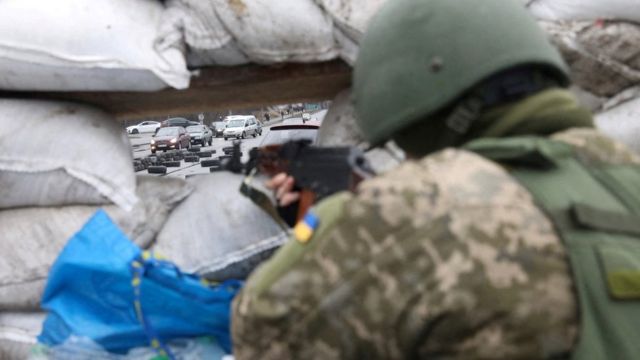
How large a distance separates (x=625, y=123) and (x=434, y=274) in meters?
1.24

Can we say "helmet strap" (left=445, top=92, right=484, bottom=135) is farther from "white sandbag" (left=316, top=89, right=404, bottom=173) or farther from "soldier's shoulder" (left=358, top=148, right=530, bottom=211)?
"white sandbag" (left=316, top=89, right=404, bottom=173)

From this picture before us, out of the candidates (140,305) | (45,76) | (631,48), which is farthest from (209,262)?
(631,48)

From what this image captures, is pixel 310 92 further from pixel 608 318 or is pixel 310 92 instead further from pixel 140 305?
pixel 608 318

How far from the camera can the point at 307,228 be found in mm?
555

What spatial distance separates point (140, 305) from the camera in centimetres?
128

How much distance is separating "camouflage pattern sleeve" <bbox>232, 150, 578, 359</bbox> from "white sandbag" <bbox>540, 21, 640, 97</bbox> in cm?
106

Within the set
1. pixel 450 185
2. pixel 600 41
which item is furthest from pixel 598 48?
pixel 450 185

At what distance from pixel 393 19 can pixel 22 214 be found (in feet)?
3.68

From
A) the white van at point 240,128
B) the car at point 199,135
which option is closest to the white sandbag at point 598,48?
the car at point 199,135

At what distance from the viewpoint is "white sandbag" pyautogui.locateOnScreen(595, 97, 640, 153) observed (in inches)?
60.9

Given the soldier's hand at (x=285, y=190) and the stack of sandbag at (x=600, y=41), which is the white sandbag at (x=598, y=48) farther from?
the soldier's hand at (x=285, y=190)

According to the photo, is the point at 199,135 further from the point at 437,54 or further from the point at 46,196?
the point at 437,54

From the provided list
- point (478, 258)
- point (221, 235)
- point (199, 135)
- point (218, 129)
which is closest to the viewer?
point (478, 258)

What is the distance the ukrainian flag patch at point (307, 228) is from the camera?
1.82ft
